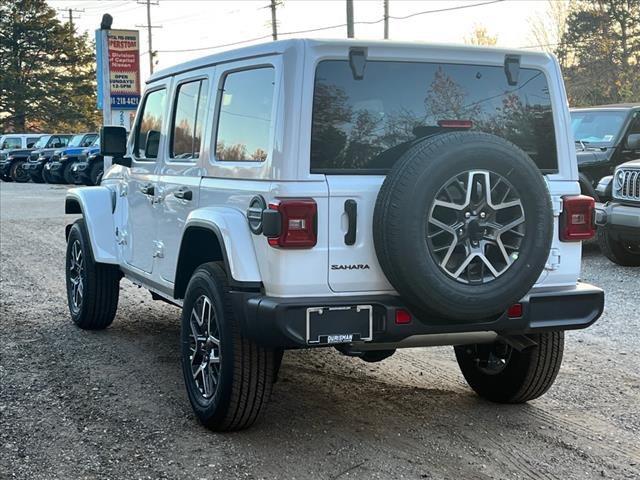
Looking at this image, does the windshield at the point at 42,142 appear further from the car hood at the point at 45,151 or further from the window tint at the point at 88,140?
→ the window tint at the point at 88,140

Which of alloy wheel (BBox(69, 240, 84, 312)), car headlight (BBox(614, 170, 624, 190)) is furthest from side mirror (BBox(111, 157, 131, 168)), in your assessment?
car headlight (BBox(614, 170, 624, 190))

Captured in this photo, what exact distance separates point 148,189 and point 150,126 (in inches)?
21.1

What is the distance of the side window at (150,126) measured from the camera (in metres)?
5.89

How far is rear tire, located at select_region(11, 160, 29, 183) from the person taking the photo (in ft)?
111

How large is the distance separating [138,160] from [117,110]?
13404mm

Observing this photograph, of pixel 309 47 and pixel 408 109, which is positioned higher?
pixel 309 47

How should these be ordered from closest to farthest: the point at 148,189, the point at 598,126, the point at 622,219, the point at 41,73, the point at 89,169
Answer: the point at 148,189 → the point at 622,219 → the point at 598,126 → the point at 89,169 → the point at 41,73

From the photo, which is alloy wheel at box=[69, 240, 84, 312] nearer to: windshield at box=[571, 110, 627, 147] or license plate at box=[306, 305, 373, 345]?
license plate at box=[306, 305, 373, 345]

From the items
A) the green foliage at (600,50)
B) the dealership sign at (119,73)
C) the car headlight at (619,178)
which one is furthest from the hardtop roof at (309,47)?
the green foliage at (600,50)

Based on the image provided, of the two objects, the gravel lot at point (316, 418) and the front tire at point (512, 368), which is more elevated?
the front tire at point (512, 368)

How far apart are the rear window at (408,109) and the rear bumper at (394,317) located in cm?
65

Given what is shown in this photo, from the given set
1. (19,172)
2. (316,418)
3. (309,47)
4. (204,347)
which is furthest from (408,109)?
(19,172)

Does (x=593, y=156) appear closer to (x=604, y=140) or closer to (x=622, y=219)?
(x=604, y=140)

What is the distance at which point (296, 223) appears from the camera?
4.05 m
